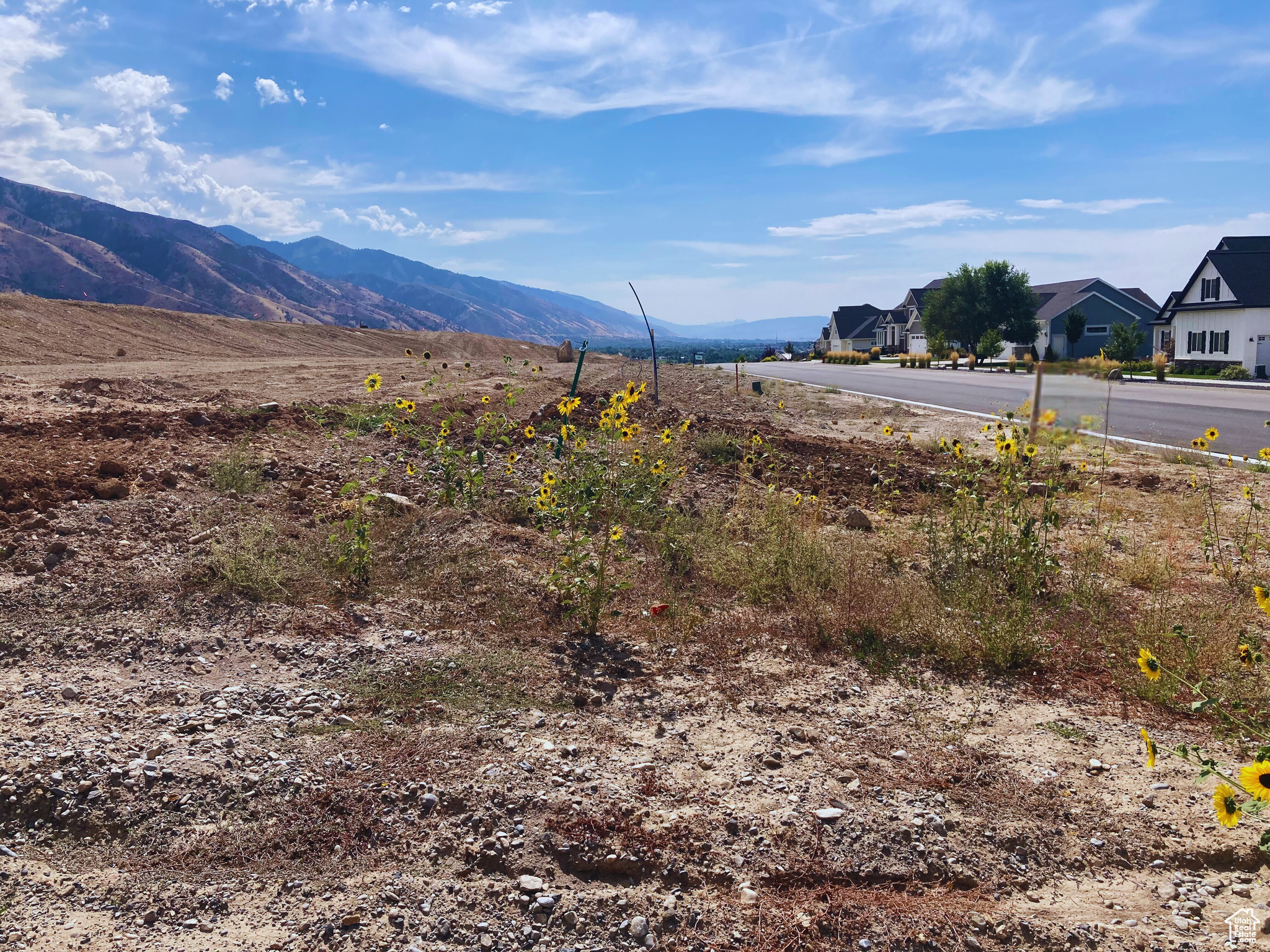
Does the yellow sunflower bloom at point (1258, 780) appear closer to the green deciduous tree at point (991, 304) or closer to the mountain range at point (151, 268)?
the green deciduous tree at point (991, 304)

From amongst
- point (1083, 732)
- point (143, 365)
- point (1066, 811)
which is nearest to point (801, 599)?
point (1083, 732)

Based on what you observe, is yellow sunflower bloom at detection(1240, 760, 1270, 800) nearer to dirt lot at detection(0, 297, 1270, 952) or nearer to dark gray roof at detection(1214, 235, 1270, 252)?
dirt lot at detection(0, 297, 1270, 952)

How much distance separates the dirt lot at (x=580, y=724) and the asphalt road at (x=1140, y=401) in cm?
152

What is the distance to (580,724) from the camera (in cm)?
340

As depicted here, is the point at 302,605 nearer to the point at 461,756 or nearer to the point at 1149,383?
the point at 461,756

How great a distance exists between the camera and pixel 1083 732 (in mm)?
3318

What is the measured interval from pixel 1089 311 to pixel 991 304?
5314 millimetres

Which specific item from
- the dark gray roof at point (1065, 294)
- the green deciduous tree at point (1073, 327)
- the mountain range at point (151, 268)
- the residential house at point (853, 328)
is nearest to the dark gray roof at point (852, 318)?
the residential house at point (853, 328)

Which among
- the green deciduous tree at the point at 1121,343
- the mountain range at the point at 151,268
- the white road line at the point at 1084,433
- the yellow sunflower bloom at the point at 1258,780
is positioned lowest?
the yellow sunflower bloom at the point at 1258,780

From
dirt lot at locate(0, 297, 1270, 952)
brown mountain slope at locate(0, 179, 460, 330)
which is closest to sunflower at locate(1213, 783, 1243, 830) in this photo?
dirt lot at locate(0, 297, 1270, 952)

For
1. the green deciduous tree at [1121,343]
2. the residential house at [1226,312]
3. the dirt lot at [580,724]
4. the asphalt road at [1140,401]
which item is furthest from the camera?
the green deciduous tree at [1121,343]

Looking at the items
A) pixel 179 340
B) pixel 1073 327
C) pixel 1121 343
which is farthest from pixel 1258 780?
pixel 1073 327

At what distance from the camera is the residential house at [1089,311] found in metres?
46.7

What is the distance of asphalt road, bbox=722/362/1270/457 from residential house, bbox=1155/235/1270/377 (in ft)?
31.9
